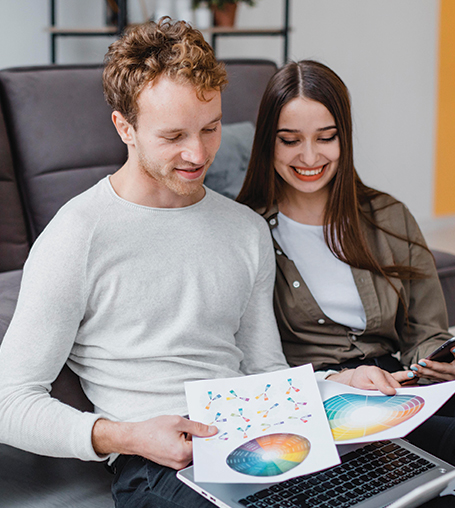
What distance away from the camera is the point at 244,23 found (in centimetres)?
345

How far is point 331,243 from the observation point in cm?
135

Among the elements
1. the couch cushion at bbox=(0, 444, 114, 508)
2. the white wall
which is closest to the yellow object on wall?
the white wall

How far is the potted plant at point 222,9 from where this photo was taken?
2.91 meters

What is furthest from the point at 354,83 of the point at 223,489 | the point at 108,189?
the point at 223,489

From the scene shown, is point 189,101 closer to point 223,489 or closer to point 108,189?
point 108,189

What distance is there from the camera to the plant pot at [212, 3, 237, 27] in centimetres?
298

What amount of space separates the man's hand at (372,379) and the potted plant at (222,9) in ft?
7.36

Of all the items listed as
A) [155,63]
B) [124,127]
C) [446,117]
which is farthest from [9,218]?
[446,117]

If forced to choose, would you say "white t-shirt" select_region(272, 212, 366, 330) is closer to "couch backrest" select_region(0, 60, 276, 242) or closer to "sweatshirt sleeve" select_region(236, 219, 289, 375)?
"sweatshirt sleeve" select_region(236, 219, 289, 375)

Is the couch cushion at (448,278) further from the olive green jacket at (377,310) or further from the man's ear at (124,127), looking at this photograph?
the man's ear at (124,127)

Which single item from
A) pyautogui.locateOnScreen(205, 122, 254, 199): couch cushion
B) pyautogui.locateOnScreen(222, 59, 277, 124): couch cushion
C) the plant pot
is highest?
the plant pot

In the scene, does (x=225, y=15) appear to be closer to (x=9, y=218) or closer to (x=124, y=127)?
(x=9, y=218)

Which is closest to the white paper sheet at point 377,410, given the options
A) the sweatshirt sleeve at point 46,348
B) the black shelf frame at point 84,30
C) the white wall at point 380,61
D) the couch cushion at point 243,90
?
the sweatshirt sleeve at point 46,348

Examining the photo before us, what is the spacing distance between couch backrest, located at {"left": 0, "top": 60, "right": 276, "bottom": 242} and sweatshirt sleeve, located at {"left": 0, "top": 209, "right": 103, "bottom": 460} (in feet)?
2.77
